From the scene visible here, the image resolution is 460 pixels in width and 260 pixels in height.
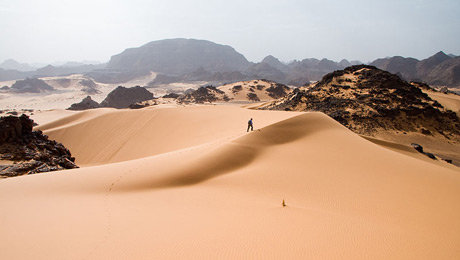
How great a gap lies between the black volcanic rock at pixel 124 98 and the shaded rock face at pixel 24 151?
4143 cm

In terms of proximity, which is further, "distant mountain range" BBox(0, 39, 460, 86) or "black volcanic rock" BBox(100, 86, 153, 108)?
"distant mountain range" BBox(0, 39, 460, 86)

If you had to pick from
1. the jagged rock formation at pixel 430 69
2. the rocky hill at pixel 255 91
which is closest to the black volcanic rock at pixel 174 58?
the jagged rock formation at pixel 430 69

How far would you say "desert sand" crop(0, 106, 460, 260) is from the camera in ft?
12.3

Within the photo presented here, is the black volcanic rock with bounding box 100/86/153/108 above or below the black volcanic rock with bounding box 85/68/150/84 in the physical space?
below

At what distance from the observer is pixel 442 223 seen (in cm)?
501

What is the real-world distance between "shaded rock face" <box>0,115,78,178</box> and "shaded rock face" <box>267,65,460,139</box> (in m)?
20.7

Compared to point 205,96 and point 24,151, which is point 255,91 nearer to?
point 205,96

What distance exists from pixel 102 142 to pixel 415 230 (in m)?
18.6

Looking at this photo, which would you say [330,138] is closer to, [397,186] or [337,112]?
[397,186]

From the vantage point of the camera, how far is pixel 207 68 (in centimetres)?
15562

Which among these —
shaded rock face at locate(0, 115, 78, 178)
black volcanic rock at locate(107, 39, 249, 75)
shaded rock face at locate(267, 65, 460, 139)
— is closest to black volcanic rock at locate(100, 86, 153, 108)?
shaded rock face at locate(267, 65, 460, 139)

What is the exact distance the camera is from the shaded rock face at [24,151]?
847 cm

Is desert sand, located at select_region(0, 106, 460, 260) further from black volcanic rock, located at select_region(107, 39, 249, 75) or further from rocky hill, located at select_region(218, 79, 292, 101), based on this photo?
black volcanic rock, located at select_region(107, 39, 249, 75)

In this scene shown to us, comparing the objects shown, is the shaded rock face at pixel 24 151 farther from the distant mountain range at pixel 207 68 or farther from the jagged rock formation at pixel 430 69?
the distant mountain range at pixel 207 68
